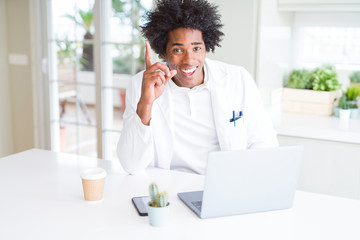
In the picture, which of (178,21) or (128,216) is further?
(178,21)

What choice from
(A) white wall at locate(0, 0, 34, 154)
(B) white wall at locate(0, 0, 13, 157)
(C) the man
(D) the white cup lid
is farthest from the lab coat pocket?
(B) white wall at locate(0, 0, 13, 157)

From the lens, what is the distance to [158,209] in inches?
47.9

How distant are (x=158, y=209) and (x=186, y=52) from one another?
90 cm

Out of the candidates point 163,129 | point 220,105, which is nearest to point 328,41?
point 220,105

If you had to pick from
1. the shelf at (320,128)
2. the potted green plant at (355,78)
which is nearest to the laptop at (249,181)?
the shelf at (320,128)

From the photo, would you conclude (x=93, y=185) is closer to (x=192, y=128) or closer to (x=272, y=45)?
(x=192, y=128)

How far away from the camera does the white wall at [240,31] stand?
256 cm

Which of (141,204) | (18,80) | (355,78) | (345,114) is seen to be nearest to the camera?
(141,204)

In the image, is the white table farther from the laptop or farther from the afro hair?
the afro hair

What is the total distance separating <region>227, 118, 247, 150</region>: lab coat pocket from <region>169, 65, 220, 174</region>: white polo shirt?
0.27 ft

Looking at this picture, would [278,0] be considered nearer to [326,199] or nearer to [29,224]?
[326,199]

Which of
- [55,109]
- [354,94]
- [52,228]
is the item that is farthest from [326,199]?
[55,109]

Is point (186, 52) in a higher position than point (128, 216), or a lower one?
higher

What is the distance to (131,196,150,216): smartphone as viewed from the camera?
1.32 metres
